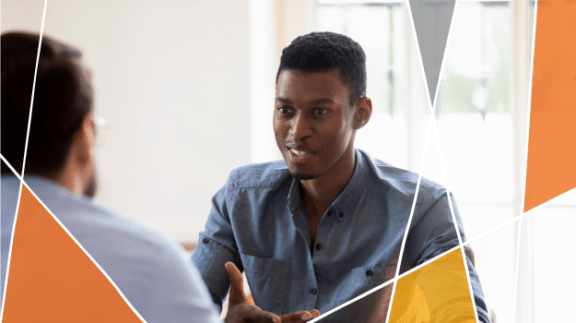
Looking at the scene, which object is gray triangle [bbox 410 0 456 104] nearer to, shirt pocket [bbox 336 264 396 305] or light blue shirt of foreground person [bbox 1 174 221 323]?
shirt pocket [bbox 336 264 396 305]

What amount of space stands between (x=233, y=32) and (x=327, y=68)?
0.44 feet

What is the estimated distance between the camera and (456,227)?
0.51 m

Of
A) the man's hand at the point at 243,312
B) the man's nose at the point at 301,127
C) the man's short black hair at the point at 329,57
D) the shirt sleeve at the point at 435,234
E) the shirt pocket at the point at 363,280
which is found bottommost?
the man's hand at the point at 243,312

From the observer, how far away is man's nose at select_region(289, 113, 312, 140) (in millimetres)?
496

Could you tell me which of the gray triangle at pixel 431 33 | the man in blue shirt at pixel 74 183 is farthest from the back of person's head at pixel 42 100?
the gray triangle at pixel 431 33

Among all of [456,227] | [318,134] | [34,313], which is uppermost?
[318,134]

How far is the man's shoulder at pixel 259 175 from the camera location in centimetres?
56

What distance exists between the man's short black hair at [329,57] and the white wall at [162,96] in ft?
0.23

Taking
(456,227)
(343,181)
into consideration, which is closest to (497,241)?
(456,227)

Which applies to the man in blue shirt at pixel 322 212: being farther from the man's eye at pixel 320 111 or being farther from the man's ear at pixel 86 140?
the man's ear at pixel 86 140

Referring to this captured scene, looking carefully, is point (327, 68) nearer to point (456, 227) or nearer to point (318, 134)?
point (318, 134)

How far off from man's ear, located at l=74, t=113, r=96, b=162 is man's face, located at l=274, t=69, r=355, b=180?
218 mm

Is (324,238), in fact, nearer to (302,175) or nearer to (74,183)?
(302,175)
